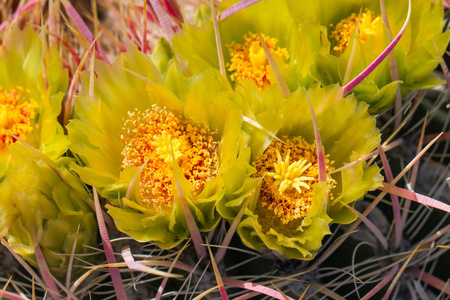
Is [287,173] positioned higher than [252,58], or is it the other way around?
[252,58]

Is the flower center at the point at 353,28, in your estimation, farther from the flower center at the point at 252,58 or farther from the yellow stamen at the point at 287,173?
the yellow stamen at the point at 287,173

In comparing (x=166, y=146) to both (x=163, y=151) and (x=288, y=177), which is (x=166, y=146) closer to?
(x=163, y=151)

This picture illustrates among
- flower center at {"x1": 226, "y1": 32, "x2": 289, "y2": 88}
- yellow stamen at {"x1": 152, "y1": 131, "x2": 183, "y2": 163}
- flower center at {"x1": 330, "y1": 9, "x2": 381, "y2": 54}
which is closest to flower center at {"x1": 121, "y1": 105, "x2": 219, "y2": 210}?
yellow stamen at {"x1": 152, "y1": 131, "x2": 183, "y2": 163}

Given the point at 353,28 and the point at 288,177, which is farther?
the point at 353,28

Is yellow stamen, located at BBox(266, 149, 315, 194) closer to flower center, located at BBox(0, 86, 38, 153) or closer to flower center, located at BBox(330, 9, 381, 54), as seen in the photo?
flower center, located at BBox(330, 9, 381, 54)

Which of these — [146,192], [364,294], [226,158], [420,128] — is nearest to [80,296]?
[146,192]

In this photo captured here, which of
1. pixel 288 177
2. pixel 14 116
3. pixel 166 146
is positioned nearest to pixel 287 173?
pixel 288 177

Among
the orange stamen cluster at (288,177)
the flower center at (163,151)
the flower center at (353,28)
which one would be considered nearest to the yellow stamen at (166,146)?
the flower center at (163,151)
